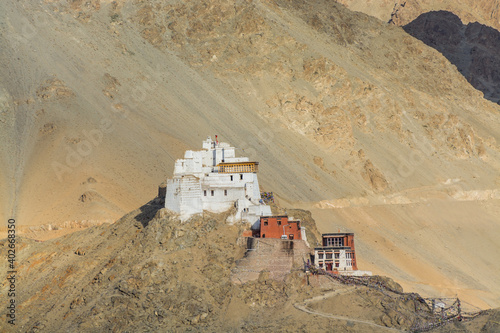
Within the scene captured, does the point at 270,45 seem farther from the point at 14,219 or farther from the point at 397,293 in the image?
the point at 397,293

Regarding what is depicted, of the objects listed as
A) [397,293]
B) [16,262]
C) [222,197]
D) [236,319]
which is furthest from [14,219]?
[397,293]

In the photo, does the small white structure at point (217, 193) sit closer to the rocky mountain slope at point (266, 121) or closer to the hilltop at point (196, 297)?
the hilltop at point (196, 297)

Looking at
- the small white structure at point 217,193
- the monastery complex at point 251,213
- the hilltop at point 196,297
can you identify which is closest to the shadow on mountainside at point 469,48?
the monastery complex at point 251,213

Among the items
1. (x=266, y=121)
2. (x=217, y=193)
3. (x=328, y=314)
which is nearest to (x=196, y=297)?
(x=328, y=314)

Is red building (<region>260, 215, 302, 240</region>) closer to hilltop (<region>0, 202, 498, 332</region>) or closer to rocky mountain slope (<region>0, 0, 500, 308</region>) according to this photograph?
hilltop (<region>0, 202, 498, 332</region>)

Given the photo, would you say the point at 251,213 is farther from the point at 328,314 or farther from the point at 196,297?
the point at 328,314

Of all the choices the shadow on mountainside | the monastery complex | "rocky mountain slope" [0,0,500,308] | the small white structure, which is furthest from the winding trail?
the shadow on mountainside
